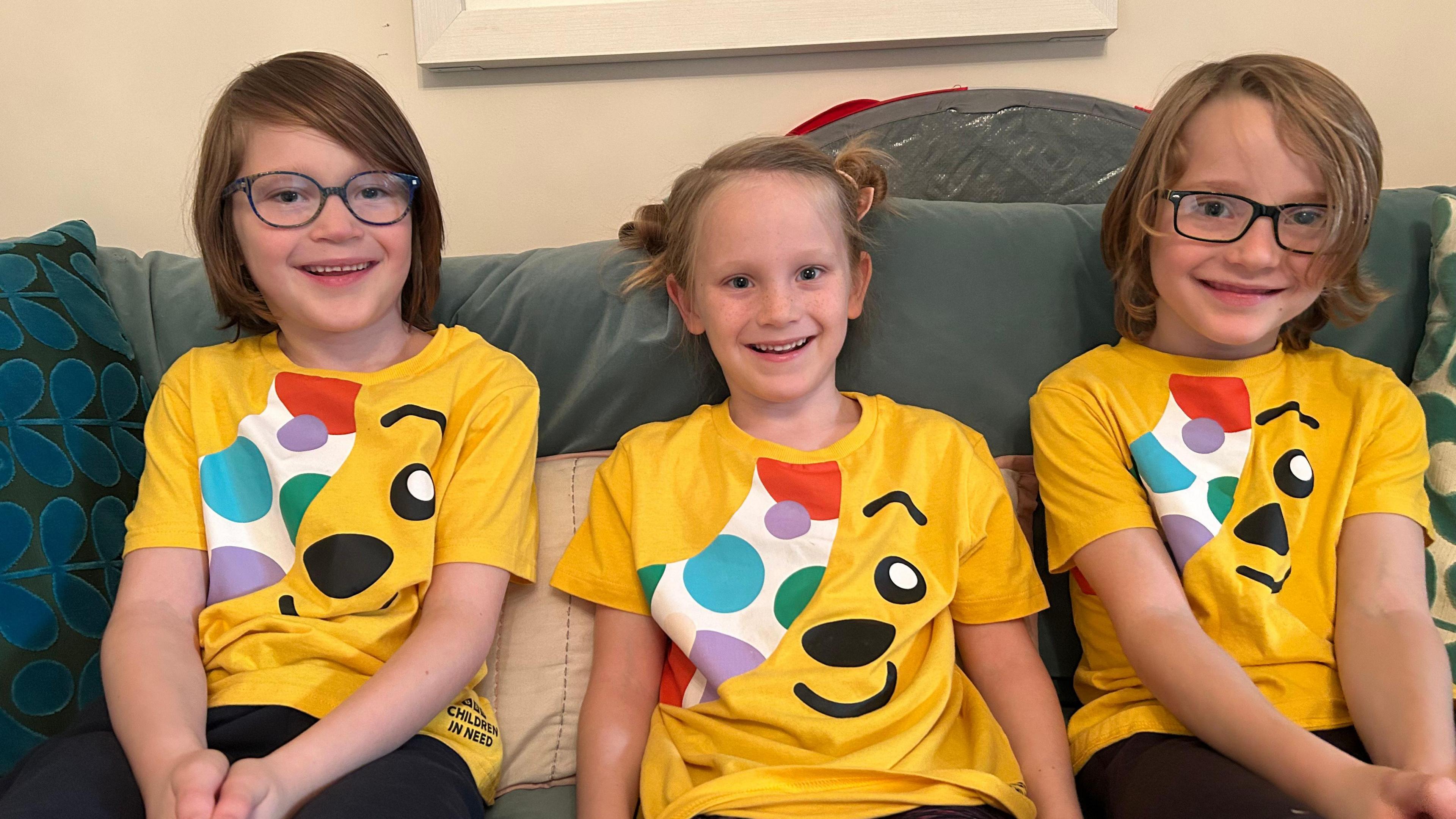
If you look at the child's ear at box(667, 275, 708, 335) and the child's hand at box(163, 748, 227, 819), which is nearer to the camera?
the child's hand at box(163, 748, 227, 819)

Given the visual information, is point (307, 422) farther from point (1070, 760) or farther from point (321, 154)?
point (1070, 760)

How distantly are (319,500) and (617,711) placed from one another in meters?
0.40

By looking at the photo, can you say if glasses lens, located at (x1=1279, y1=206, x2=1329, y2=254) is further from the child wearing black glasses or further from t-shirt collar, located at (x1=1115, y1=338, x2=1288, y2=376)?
t-shirt collar, located at (x1=1115, y1=338, x2=1288, y2=376)

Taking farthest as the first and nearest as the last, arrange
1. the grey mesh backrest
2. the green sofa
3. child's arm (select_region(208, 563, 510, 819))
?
the grey mesh backrest
the green sofa
child's arm (select_region(208, 563, 510, 819))

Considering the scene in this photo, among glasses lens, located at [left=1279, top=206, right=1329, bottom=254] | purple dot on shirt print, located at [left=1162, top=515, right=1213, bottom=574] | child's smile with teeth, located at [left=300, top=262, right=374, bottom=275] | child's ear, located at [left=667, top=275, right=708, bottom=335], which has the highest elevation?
glasses lens, located at [left=1279, top=206, right=1329, bottom=254]

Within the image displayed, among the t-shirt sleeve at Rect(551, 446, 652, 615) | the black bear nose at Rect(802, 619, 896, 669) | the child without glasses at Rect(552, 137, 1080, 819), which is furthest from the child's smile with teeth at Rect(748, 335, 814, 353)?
the black bear nose at Rect(802, 619, 896, 669)

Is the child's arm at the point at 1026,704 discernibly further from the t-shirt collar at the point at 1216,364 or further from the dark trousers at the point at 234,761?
the dark trousers at the point at 234,761

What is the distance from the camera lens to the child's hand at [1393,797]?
0.78m

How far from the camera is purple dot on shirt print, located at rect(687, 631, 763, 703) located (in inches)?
43.3

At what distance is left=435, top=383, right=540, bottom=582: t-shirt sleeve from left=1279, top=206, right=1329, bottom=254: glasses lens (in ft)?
2.83

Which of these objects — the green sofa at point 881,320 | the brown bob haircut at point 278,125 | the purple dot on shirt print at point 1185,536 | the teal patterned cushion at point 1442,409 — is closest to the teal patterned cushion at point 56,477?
the green sofa at point 881,320

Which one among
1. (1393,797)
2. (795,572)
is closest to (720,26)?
(795,572)

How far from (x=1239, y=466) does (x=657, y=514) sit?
2.16 ft

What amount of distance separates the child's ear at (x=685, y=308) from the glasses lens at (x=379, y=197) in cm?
33
